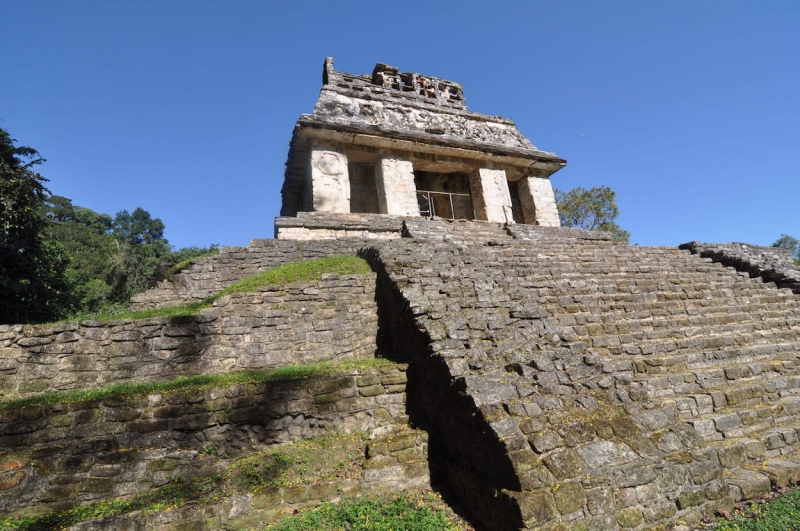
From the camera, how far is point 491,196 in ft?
43.7

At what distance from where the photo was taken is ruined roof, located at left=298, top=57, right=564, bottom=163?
1227 centimetres

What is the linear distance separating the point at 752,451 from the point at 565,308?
2651 mm

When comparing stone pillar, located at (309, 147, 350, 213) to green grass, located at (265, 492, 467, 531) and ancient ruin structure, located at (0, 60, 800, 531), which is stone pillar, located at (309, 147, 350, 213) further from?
green grass, located at (265, 492, 467, 531)

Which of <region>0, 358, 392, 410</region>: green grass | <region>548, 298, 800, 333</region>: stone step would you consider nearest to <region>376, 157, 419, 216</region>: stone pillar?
<region>548, 298, 800, 333</region>: stone step

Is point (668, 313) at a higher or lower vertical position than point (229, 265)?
lower

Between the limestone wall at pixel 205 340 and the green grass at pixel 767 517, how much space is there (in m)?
4.20

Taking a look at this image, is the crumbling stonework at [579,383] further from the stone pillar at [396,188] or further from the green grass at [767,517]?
the stone pillar at [396,188]

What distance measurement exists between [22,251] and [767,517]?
13915 mm

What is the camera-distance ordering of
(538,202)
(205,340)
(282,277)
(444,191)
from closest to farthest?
1. (205,340)
2. (282,277)
3. (538,202)
4. (444,191)

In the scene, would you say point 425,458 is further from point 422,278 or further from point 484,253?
point 484,253

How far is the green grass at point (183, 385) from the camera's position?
3709mm

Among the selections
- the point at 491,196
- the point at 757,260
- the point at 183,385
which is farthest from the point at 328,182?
the point at 757,260

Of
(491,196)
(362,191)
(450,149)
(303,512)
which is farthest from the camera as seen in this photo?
(362,191)

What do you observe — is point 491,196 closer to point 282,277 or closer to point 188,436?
point 282,277
